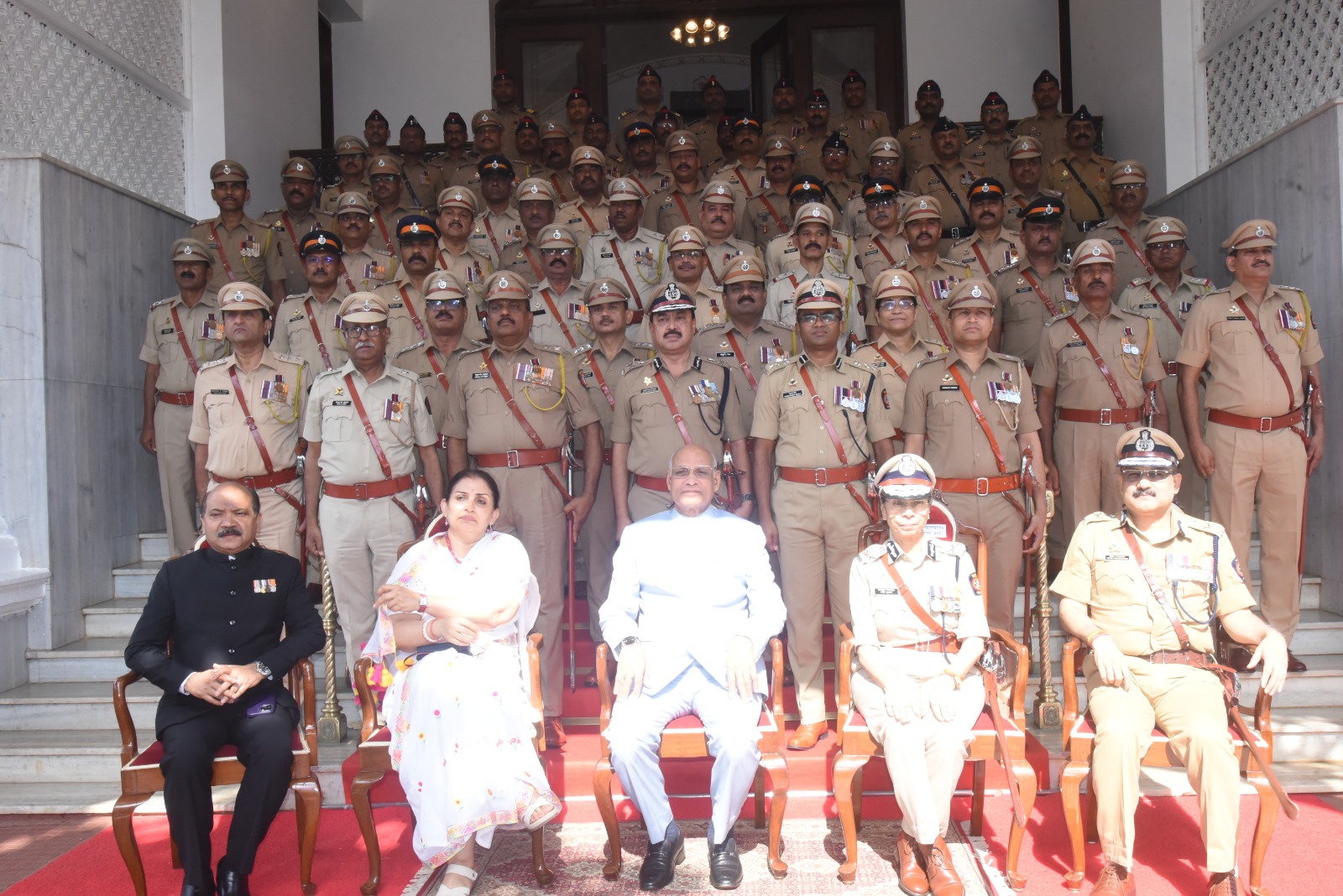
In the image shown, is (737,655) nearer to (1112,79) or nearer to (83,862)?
(83,862)

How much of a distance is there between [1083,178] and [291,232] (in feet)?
20.2

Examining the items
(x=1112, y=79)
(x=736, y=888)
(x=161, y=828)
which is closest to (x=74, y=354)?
(x=161, y=828)

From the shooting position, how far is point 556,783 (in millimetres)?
4215

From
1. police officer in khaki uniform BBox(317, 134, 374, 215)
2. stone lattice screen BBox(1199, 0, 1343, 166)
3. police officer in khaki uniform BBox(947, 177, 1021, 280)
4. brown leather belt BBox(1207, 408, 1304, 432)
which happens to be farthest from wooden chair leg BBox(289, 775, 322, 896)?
stone lattice screen BBox(1199, 0, 1343, 166)

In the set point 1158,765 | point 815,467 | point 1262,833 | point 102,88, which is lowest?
point 1262,833

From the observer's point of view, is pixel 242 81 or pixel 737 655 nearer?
pixel 737 655

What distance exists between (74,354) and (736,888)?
4.62m

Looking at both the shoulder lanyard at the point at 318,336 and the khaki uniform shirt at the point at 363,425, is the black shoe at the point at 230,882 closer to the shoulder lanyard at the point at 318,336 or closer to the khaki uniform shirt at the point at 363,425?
the khaki uniform shirt at the point at 363,425

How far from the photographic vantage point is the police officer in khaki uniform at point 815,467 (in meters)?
4.56

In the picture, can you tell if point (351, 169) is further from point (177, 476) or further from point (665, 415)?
point (665, 415)

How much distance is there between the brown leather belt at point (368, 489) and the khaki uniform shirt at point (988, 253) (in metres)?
3.89

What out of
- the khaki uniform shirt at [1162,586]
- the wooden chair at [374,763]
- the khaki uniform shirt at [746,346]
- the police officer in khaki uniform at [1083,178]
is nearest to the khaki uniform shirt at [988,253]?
the police officer in khaki uniform at [1083,178]

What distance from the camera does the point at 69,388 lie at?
568cm

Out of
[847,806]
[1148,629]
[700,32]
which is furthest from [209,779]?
[700,32]
